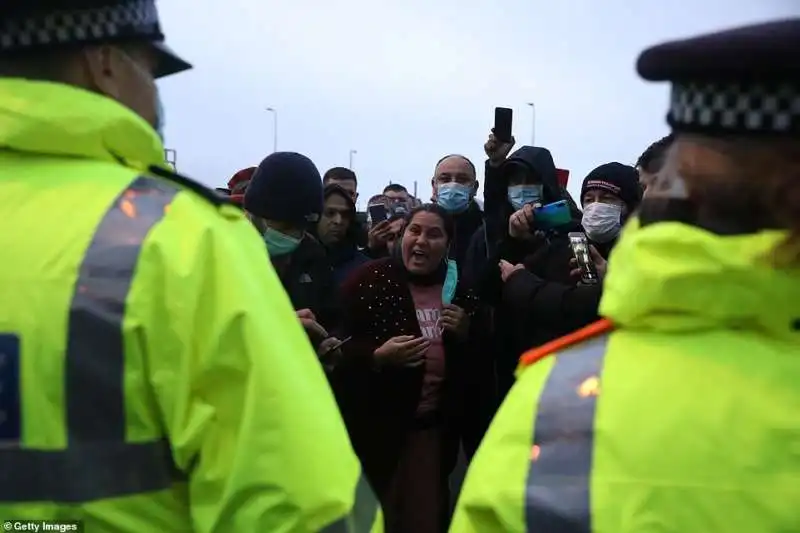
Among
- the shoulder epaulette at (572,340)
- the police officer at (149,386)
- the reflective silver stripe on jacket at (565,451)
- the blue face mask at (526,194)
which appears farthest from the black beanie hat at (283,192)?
the reflective silver stripe on jacket at (565,451)

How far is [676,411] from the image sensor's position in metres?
1.22

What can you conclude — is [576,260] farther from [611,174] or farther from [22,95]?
[22,95]

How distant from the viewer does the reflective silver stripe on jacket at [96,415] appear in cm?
142

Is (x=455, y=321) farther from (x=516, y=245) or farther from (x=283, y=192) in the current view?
(x=283, y=192)

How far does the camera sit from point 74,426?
4.71 feet

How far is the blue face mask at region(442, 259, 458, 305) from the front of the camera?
15.5 ft

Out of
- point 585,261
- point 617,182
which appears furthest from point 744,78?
point 617,182

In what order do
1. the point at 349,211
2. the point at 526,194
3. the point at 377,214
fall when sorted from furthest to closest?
the point at 377,214
the point at 349,211
the point at 526,194

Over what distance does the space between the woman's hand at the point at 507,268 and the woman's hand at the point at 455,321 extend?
0.29m

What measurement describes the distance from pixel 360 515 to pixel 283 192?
9.07ft

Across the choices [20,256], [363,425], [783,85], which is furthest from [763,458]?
[363,425]

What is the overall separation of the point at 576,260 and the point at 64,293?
312 centimetres

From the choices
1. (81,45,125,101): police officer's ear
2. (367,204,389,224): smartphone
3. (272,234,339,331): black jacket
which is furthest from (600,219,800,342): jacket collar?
(367,204,389,224): smartphone

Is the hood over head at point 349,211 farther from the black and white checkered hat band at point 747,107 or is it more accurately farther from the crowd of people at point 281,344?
the black and white checkered hat band at point 747,107
